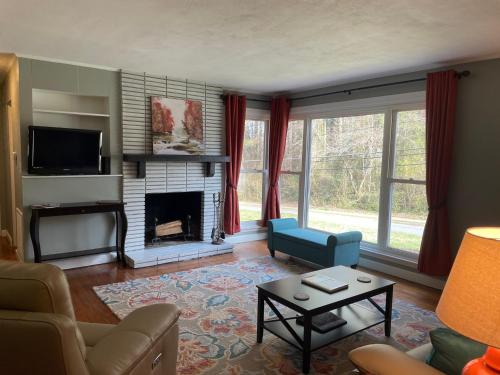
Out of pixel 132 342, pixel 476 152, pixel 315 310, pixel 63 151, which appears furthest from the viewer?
pixel 63 151

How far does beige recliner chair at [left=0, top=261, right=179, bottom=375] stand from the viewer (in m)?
1.04

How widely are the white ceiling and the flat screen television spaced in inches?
32.2

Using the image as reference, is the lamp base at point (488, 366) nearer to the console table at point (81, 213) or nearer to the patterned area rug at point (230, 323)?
the patterned area rug at point (230, 323)

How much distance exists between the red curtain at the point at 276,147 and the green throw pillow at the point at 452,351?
4.56 m

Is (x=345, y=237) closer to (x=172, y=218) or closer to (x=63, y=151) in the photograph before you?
(x=172, y=218)

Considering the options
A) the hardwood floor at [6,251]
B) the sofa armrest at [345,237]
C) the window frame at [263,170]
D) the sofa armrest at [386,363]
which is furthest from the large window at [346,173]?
the hardwood floor at [6,251]

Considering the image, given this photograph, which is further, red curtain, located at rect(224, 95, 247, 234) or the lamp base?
red curtain, located at rect(224, 95, 247, 234)

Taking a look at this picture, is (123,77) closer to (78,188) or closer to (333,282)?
(78,188)

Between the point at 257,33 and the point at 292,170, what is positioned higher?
the point at 257,33

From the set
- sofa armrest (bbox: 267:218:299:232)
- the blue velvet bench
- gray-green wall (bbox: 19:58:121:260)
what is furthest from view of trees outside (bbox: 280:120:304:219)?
gray-green wall (bbox: 19:58:121:260)

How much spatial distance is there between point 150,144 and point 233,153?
1.29 meters

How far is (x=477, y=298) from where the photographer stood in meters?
0.97

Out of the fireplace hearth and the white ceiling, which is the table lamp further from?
the fireplace hearth

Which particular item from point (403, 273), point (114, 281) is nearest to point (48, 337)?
point (114, 281)
